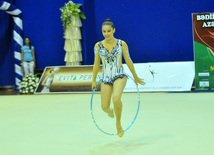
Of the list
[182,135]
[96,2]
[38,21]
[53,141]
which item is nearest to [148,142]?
[182,135]

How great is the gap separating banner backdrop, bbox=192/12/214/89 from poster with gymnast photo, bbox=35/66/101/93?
3.29 m

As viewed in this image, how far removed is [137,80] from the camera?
16.8 ft

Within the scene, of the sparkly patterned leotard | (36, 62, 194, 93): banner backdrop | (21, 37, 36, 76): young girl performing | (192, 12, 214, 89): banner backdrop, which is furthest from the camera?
(21, 37, 36, 76): young girl performing

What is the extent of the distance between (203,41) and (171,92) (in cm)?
181

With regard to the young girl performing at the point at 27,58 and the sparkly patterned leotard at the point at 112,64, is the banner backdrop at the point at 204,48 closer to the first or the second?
the young girl performing at the point at 27,58

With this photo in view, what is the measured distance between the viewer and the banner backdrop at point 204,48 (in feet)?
35.6

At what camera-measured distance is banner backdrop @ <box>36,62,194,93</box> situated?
1127 cm

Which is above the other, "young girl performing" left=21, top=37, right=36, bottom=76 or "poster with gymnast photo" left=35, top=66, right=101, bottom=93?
"young girl performing" left=21, top=37, right=36, bottom=76

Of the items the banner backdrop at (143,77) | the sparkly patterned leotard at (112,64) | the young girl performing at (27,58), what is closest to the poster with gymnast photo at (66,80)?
the banner backdrop at (143,77)

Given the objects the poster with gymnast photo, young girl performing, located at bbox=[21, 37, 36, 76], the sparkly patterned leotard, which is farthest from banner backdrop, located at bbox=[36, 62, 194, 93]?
the sparkly patterned leotard

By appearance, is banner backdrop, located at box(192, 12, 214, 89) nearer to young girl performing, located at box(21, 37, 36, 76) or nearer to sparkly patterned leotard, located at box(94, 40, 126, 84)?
A: young girl performing, located at box(21, 37, 36, 76)

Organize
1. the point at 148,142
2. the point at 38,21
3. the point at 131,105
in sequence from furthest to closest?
the point at 38,21, the point at 131,105, the point at 148,142

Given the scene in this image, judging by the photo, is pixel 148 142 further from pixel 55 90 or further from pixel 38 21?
pixel 38 21

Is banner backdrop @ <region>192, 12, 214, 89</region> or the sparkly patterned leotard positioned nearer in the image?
the sparkly patterned leotard
